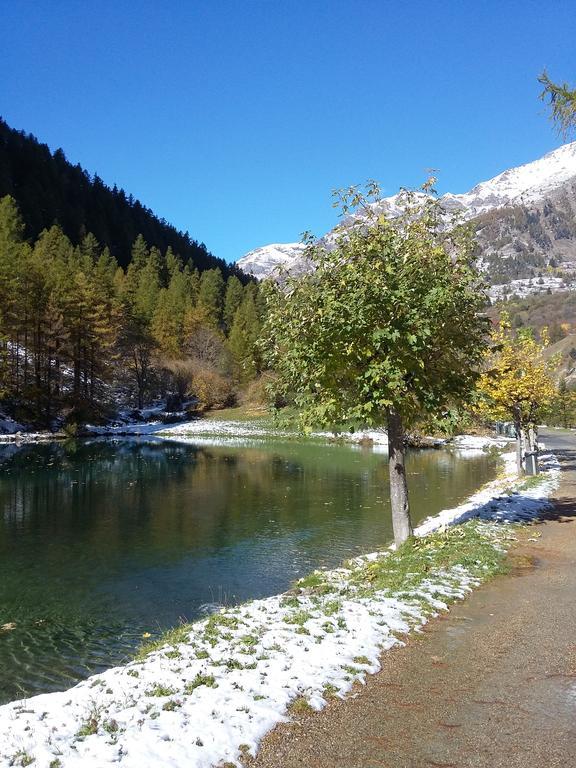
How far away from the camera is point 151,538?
1833 cm

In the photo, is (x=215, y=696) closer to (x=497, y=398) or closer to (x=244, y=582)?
(x=244, y=582)

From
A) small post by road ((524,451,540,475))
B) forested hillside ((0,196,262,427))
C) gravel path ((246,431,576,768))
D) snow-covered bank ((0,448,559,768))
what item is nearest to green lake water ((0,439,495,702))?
snow-covered bank ((0,448,559,768))

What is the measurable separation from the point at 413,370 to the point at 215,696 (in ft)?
28.1

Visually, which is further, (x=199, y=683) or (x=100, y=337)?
(x=100, y=337)

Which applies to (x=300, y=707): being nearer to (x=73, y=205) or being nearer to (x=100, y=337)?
(x=100, y=337)

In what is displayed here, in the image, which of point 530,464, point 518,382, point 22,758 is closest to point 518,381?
point 518,382

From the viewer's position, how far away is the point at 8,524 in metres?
19.7

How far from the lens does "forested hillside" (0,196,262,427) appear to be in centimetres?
5816

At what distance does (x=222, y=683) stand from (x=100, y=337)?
64191 millimetres

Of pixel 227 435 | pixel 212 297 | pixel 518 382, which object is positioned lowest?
pixel 227 435

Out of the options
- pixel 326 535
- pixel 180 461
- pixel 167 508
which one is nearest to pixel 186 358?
pixel 180 461

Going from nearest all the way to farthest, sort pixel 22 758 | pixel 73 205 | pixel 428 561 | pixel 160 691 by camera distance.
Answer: pixel 22 758 < pixel 160 691 < pixel 428 561 < pixel 73 205

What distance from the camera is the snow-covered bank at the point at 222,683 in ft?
16.6

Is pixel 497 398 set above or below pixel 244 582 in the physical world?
above
